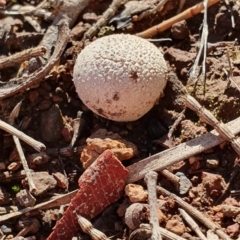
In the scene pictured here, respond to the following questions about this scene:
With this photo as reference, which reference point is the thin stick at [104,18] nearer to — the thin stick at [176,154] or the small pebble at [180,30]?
the small pebble at [180,30]

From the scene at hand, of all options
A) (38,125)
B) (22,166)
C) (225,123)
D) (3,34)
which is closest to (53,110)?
(38,125)

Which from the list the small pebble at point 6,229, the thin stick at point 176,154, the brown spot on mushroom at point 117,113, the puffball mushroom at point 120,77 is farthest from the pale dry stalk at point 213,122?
the small pebble at point 6,229

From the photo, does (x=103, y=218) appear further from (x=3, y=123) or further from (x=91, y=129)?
(x=3, y=123)

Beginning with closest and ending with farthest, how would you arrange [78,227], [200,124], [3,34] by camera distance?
[78,227] → [200,124] → [3,34]

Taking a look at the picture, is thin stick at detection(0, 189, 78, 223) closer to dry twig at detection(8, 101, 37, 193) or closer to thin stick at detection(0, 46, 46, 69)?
dry twig at detection(8, 101, 37, 193)

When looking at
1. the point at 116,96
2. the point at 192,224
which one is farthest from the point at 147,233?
the point at 116,96

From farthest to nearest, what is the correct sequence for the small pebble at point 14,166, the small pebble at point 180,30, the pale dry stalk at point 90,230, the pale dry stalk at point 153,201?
the small pebble at point 180,30 → the small pebble at point 14,166 → the pale dry stalk at point 90,230 → the pale dry stalk at point 153,201
